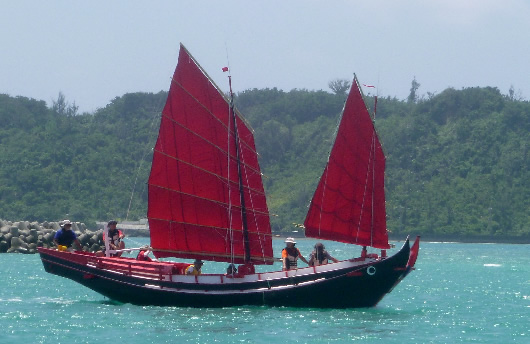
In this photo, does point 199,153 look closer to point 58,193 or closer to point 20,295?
point 20,295

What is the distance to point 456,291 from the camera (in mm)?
36688

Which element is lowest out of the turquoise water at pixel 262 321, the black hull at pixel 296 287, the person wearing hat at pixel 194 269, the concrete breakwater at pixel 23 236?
the turquoise water at pixel 262 321

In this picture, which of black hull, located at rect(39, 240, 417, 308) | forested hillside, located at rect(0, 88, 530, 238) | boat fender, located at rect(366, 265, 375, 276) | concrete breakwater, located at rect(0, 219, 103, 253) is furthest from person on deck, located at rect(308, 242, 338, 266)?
forested hillside, located at rect(0, 88, 530, 238)

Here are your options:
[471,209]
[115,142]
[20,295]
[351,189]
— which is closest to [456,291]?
[351,189]

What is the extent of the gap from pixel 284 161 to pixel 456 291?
8071 centimetres

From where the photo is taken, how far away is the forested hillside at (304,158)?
102 meters

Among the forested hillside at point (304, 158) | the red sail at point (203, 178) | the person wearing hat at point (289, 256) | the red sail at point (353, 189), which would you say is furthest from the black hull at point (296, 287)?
the forested hillside at point (304, 158)

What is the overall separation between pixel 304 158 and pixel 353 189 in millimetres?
90511

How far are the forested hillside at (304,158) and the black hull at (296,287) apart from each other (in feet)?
234

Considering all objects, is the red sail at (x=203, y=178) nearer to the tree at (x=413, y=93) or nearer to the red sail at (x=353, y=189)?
the red sail at (x=353, y=189)

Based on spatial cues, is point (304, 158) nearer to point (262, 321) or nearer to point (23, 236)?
point (23, 236)

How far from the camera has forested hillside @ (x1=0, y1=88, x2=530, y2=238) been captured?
102312mm

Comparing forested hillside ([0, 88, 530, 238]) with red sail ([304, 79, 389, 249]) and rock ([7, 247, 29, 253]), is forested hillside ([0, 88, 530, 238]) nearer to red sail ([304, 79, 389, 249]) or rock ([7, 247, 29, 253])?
rock ([7, 247, 29, 253])

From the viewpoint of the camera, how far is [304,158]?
11662 centimetres
